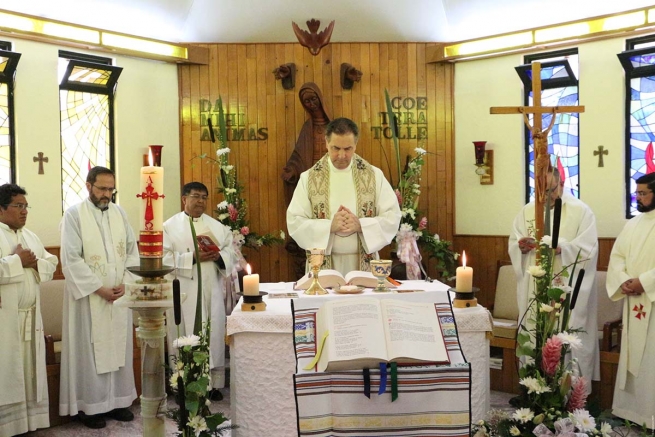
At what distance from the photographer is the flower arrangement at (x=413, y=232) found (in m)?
7.30

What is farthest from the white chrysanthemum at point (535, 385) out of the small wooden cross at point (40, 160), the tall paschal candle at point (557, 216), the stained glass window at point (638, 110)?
the small wooden cross at point (40, 160)

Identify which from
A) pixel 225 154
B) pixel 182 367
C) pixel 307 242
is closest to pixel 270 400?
pixel 182 367

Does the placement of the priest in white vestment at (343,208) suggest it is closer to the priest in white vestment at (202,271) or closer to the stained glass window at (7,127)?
the priest in white vestment at (202,271)

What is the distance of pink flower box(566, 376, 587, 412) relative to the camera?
294 centimetres

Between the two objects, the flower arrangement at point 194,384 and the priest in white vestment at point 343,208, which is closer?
the flower arrangement at point 194,384

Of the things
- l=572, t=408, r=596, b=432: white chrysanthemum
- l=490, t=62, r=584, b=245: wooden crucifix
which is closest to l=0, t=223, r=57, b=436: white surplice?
l=490, t=62, r=584, b=245: wooden crucifix

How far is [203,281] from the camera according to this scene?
6352mm

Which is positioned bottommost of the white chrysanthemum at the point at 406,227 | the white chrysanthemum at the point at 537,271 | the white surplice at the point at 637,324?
the white surplice at the point at 637,324

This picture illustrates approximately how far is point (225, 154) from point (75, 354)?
9.11 feet

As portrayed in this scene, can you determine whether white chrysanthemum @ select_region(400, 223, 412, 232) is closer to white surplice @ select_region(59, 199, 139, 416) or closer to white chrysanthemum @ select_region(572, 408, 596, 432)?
white surplice @ select_region(59, 199, 139, 416)

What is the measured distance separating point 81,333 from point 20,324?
1.60 ft

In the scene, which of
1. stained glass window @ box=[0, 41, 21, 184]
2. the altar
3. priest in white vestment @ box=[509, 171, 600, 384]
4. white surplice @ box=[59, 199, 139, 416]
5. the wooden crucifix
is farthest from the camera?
stained glass window @ box=[0, 41, 21, 184]

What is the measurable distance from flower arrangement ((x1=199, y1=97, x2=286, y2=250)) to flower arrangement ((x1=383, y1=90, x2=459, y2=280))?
51.0 inches

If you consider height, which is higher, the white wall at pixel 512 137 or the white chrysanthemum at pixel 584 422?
the white wall at pixel 512 137
